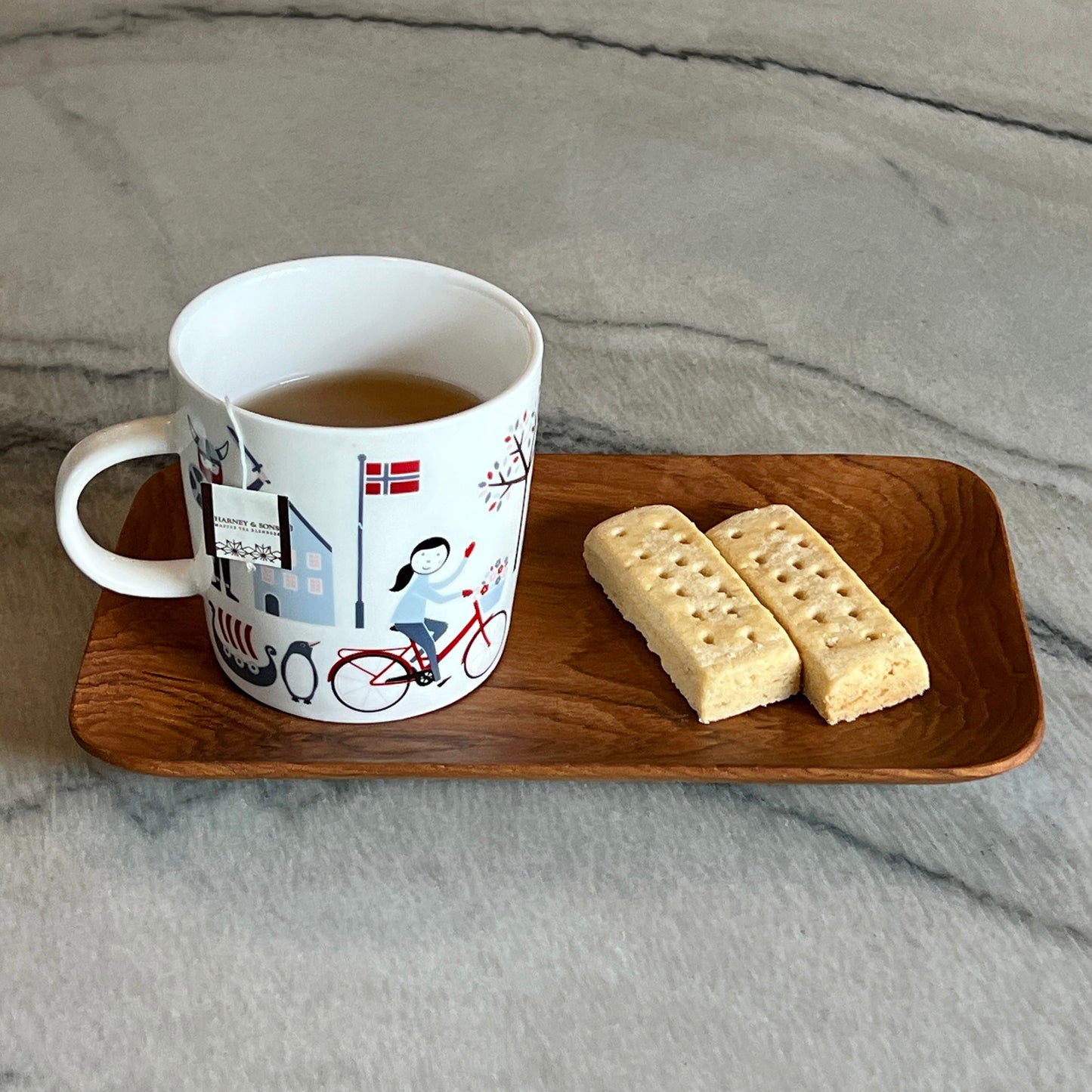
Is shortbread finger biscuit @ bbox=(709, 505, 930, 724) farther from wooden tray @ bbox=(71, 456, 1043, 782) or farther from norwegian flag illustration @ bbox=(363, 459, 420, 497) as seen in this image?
norwegian flag illustration @ bbox=(363, 459, 420, 497)

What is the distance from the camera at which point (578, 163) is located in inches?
43.3

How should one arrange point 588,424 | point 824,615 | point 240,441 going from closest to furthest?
1. point 240,441
2. point 824,615
3. point 588,424

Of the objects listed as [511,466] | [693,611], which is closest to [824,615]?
[693,611]

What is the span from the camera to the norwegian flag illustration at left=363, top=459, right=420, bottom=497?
0.50 metres

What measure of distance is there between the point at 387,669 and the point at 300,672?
0.03 m

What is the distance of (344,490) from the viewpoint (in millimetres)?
499

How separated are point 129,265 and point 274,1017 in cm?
65

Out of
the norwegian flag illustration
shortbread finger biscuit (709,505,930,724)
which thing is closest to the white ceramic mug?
the norwegian flag illustration

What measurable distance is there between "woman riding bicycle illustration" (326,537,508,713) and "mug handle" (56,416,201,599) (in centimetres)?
8

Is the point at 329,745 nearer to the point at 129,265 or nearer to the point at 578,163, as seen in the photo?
the point at 129,265

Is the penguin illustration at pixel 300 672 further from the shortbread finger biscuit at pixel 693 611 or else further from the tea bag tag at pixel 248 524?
the shortbread finger biscuit at pixel 693 611

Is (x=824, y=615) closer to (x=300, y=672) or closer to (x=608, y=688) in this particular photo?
(x=608, y=688)

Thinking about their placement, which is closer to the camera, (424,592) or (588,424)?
(424,592)

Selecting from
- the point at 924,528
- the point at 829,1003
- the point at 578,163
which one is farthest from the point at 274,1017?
the point at 578,163
